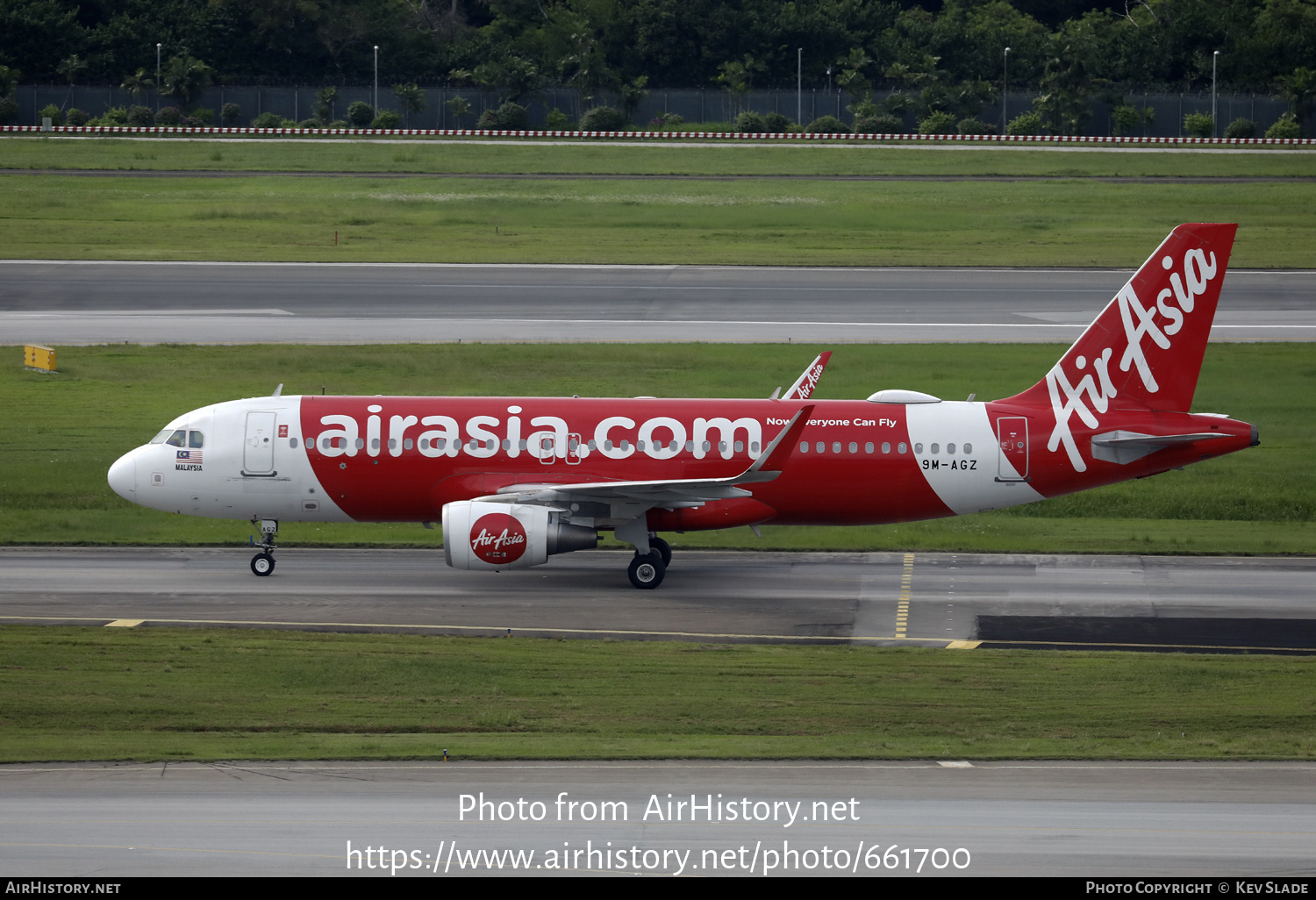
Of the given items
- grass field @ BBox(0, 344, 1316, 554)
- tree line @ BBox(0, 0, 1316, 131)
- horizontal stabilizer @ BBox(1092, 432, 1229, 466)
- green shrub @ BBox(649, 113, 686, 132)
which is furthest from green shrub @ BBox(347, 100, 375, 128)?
horizontal stabilizer @ BBox(1092, 432, 1229, 466)

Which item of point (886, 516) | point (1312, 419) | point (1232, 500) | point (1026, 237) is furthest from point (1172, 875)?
point (1026, 237)

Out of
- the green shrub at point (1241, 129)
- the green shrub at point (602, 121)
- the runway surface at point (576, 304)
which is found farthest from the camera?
the green shrub at point (602, 121)

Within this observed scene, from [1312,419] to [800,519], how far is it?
25.6 meters

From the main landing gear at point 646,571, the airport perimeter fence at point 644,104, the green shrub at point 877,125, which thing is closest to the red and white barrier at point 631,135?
the green shrub at point 877,125

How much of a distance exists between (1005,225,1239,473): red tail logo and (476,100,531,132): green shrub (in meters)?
98.4

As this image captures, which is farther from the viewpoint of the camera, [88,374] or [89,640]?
[88,374]

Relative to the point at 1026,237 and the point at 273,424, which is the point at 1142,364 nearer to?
the point at 273,424

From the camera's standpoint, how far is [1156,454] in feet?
126

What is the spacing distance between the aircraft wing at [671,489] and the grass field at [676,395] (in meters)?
5.97

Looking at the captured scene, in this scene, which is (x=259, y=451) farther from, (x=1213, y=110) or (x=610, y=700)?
(x=1213, y=110)

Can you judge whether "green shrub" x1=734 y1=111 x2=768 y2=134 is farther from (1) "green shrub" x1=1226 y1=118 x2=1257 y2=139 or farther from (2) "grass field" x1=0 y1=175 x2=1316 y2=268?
(1) "green shrub" x1=1226 y1=118 x2=1257 y2=139

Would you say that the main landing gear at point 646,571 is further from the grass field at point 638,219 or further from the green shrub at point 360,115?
the green shrub at point 360,115

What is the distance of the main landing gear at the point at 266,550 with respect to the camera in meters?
38.8

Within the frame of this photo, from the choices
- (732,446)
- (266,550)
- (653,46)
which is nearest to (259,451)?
(266,550)
